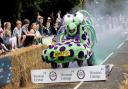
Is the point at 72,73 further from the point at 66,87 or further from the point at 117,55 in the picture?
the point at 117,55

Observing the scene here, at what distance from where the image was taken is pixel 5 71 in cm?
1428

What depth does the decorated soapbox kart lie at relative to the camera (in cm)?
1385

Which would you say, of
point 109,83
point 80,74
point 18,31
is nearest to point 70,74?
point 80,74

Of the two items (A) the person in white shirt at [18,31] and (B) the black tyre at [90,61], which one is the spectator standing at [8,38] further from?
(B) the black tyre at [90,61]

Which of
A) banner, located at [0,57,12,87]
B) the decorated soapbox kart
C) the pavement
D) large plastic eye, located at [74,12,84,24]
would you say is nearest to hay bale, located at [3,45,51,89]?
banner, located at [0,57,12,87]

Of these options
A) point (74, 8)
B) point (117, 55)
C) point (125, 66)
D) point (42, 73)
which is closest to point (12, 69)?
point (42, 73)

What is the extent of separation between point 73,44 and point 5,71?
2.08 m

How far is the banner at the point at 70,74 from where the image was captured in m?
13.9

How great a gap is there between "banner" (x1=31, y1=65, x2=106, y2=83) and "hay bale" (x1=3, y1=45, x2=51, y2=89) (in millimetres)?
758

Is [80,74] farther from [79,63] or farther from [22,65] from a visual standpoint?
[22,65]

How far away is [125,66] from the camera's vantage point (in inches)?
727

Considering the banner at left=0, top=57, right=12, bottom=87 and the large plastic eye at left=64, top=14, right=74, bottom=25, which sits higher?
the large plastic eye at left=64, top=14, right=74, bottom=25

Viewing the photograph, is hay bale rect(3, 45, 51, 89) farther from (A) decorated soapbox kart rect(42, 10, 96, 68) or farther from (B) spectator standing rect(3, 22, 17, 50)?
(A) decorated soapbox kart rect(42, 10, 96, 68)

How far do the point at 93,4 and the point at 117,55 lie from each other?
23.2 metres
